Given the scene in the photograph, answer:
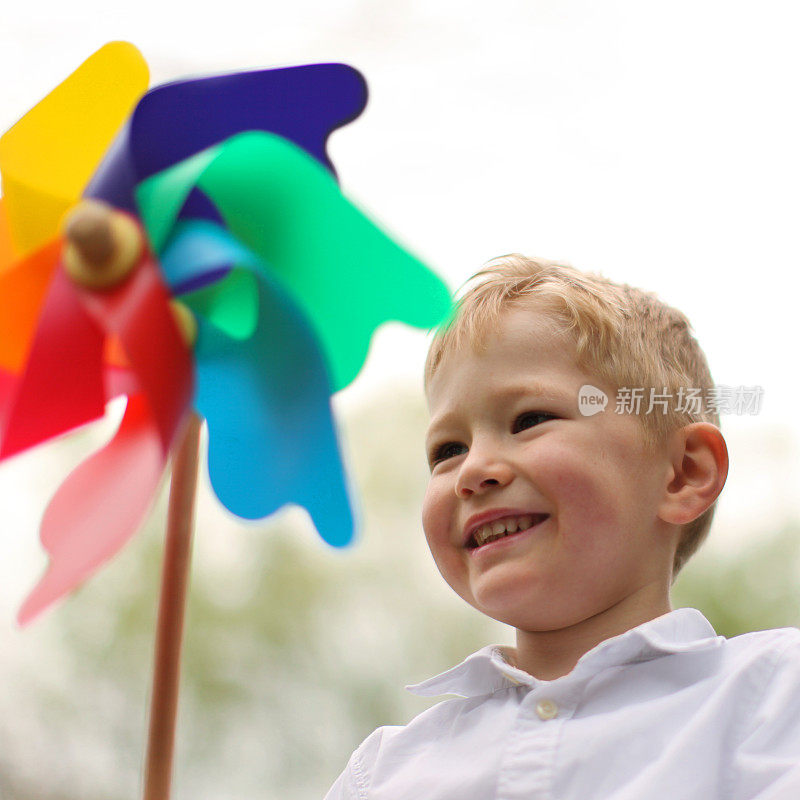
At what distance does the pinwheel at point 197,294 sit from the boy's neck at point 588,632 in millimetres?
213

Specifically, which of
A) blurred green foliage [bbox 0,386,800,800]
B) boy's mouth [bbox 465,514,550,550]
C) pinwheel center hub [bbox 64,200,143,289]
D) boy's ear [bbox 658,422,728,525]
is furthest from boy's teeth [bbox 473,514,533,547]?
blurred green foliage [bbox 0,386,800,800]

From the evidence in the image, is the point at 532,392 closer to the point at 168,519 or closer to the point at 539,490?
the point at 539,490

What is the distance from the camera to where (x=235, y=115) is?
809 mm

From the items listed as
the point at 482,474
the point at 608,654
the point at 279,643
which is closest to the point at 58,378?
the point at 482,474

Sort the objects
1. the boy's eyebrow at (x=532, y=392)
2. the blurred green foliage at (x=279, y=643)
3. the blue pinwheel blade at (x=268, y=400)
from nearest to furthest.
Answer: the blue pinwheel blade at (x=268, y=400) < the boy's eyebrow at (x=532, y=392) < the blurred green foliage at (x=279, y=643)

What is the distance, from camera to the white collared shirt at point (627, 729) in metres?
0.69

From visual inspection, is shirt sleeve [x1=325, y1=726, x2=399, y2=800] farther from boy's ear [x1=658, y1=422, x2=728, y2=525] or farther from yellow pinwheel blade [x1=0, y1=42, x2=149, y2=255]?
yellow pinwheel blade [x1=0, y1=42, x2=149, y2=255]

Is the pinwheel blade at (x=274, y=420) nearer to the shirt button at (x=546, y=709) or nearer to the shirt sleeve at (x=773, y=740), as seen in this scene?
the shirt button at (x=546, y=709)

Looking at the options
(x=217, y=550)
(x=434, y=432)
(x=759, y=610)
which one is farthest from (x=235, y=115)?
(x=759, y=610)

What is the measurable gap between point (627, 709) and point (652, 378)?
0.28 m

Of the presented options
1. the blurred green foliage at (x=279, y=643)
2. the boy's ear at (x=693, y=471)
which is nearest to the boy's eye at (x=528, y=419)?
the boy's ear at (x=693, y=471)

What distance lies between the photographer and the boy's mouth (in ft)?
2.73

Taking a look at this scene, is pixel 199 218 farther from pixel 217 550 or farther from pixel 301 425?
pixel 217 550

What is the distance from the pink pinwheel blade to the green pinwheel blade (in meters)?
0.14
